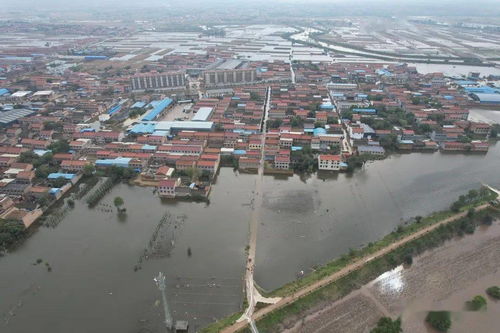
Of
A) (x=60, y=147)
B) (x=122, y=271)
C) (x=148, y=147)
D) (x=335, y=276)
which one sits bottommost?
(x=122, y=271)

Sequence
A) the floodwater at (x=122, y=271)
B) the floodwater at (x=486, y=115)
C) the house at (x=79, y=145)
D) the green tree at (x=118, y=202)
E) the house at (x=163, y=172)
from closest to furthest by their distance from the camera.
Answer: the floodwater at (x=122, y=271), the green tree at (x=118, y=202), the house at (x=163, y=172), the house at (x=79, y=145), the floodwater at (x=486, y=115)

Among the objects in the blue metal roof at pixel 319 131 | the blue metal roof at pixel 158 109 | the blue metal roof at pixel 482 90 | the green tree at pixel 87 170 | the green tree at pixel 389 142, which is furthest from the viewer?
the blue metal roof at pixel 482 90

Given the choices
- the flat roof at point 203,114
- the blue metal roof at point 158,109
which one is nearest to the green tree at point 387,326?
the flat roof at point 203,114

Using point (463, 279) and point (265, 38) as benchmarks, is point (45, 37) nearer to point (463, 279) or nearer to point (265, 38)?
point (265, 38)

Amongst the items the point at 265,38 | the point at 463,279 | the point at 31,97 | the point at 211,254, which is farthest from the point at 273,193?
the point at 265,38

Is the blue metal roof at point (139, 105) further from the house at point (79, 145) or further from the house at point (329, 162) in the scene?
the house at point (329, 162)

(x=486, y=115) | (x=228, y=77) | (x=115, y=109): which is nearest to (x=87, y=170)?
(x=115, y=109)

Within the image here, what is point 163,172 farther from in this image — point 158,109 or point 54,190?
point 158,109

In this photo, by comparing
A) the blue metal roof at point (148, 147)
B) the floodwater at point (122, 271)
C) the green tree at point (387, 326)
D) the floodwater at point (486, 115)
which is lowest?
the floodwater at point (122, 271)
